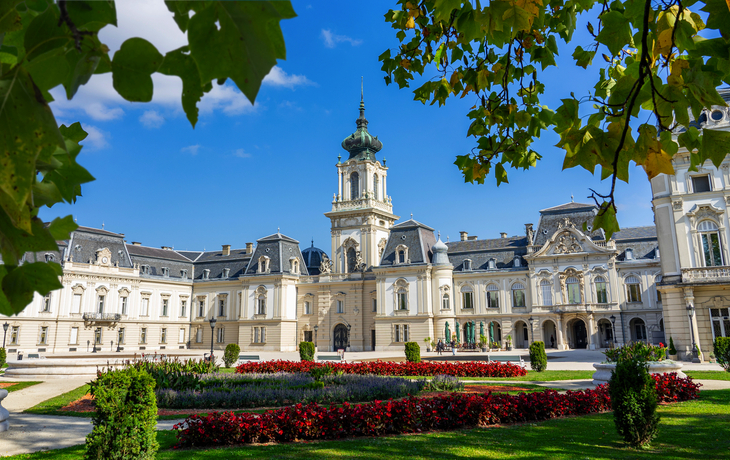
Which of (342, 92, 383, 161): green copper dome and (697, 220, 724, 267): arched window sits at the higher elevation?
(342, 92, 383, 161): green copper dome

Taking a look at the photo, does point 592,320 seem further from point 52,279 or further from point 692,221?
point 52,279

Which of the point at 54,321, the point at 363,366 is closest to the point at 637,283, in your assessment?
the point at 363,366

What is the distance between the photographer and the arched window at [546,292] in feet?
131

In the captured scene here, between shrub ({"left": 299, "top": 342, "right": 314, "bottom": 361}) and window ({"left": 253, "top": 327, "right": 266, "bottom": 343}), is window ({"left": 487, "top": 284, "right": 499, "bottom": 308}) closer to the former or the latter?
shrub ({"left": 299, "top": 342, "right": 314, "bottom": 361})

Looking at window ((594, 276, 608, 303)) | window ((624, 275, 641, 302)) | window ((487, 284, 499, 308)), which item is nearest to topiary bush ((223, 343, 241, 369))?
window ((487, 284, 499, 308))

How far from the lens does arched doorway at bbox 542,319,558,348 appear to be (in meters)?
41.2

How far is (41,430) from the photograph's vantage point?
31.2 ft

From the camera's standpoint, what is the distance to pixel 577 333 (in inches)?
1618

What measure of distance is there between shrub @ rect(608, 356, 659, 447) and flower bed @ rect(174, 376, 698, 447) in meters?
2.38

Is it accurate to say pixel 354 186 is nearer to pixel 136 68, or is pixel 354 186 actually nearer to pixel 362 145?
pixel 362 145

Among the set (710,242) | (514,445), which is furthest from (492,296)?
(514,445)

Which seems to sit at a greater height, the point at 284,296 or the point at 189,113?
the point at 284,296

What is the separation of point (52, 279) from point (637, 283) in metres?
43.6

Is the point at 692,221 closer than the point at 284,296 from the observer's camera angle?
Yes
